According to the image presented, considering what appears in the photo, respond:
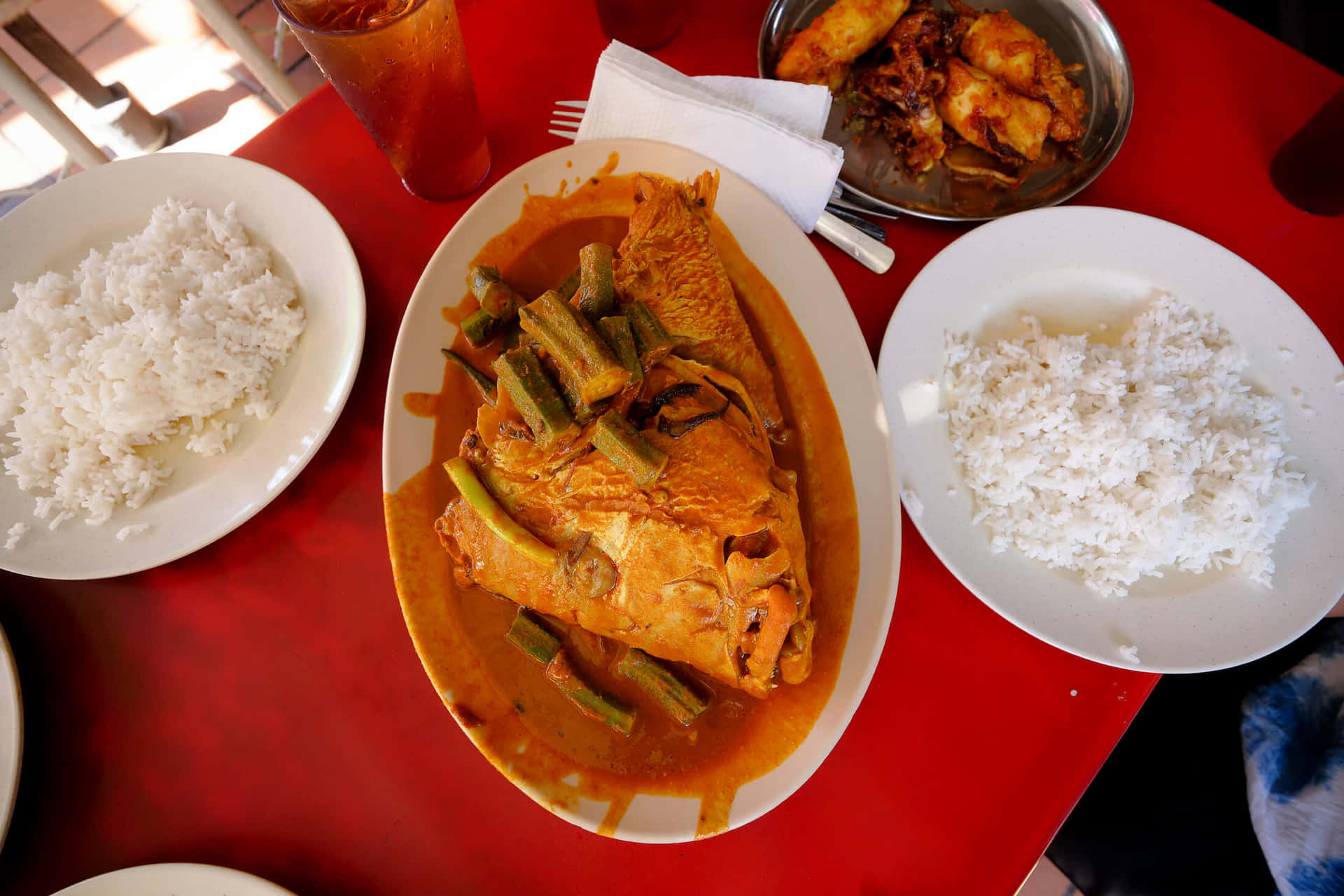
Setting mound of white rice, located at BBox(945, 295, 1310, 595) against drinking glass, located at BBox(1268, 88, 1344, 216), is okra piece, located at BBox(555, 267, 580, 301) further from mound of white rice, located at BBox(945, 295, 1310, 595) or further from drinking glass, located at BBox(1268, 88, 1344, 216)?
drinking glass, located at BBox(1268, 88, 1344, 216)

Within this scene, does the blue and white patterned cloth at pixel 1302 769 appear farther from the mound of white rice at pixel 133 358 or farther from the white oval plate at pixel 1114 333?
the mound of white rice at pixel 133 358

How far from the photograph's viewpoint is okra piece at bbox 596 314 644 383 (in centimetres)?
105

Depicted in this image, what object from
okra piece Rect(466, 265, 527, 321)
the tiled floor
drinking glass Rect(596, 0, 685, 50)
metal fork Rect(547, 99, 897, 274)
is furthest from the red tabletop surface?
the tiled floor

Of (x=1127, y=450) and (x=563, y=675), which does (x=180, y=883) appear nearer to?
(x=563, y=675)

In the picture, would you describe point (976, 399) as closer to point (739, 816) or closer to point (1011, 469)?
point (1011, 469)

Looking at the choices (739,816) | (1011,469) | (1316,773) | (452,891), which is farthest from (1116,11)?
(452,891)

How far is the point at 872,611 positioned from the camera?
1.12m

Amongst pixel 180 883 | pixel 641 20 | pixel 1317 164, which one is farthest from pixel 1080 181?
pixel 180 883

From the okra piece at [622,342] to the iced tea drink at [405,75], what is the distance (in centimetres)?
55

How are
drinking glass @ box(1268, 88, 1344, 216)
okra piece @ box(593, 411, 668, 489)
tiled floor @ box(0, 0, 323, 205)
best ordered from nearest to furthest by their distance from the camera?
okra piece @ box(593, 411, 668, 489) < drinking glass @ box(1268, 88, 1344, 216) < tiled floor @ box(0, 0, 323, 205)

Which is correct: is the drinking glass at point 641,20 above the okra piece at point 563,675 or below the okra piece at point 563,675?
above

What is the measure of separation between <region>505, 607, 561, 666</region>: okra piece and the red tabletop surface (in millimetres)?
214

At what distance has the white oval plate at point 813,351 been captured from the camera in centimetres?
106

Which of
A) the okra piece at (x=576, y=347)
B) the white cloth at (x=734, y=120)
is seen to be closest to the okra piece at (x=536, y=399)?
the okra piece at (x=576, y=347)
